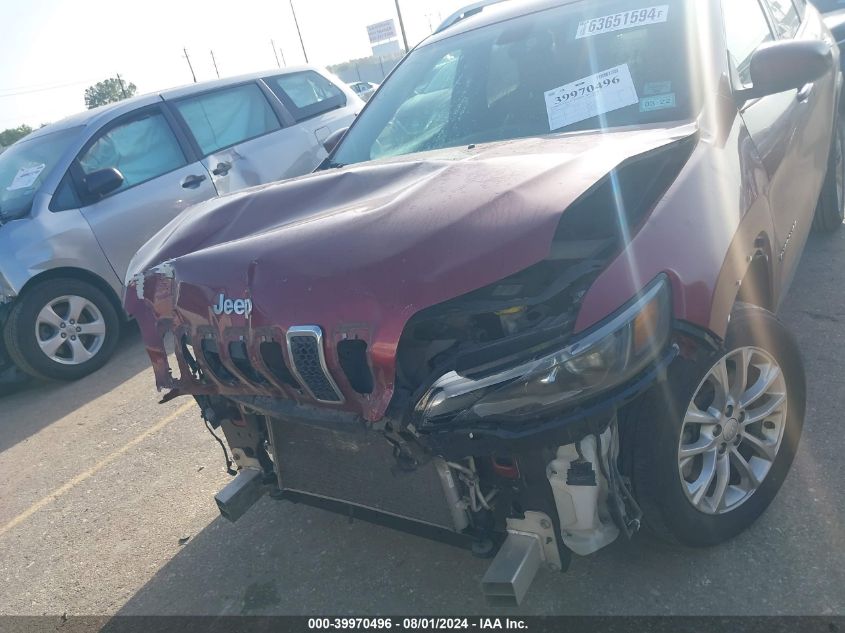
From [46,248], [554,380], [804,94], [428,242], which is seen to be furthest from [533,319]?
[46,248]

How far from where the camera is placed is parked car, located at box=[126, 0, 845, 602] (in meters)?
1.82

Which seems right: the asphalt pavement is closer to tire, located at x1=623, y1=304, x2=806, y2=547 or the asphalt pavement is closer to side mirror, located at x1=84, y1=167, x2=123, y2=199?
tire, located at x1=623, y1=304, x2=806, y2=547

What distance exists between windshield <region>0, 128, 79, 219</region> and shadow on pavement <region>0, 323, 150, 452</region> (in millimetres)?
1375

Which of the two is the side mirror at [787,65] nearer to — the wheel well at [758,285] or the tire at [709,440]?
the wheel well at [758,285]

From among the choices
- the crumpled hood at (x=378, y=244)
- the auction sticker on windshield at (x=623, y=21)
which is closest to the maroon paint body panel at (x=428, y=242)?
the crumpled hood at (x=378, y=244)

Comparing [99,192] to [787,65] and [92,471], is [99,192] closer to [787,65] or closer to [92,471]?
[92,471]

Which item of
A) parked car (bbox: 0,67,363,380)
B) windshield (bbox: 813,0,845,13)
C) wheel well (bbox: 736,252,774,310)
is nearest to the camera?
wheel well (bbox: 736,252,774,310)

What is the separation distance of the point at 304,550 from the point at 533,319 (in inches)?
59.4

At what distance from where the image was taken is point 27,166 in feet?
18.9

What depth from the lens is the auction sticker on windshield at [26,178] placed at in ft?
18.2

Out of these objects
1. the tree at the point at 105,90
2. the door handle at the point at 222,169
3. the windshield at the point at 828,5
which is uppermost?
the tree at the point at 105,90

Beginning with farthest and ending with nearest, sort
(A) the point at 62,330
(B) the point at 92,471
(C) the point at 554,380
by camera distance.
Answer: (A) the point at 62,330
(B) the point at 92,471
(C) the point at 554,380

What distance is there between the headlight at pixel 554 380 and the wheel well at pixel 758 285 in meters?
0.76

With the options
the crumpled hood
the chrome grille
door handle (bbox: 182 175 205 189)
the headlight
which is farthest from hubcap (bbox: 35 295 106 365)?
the headlight
